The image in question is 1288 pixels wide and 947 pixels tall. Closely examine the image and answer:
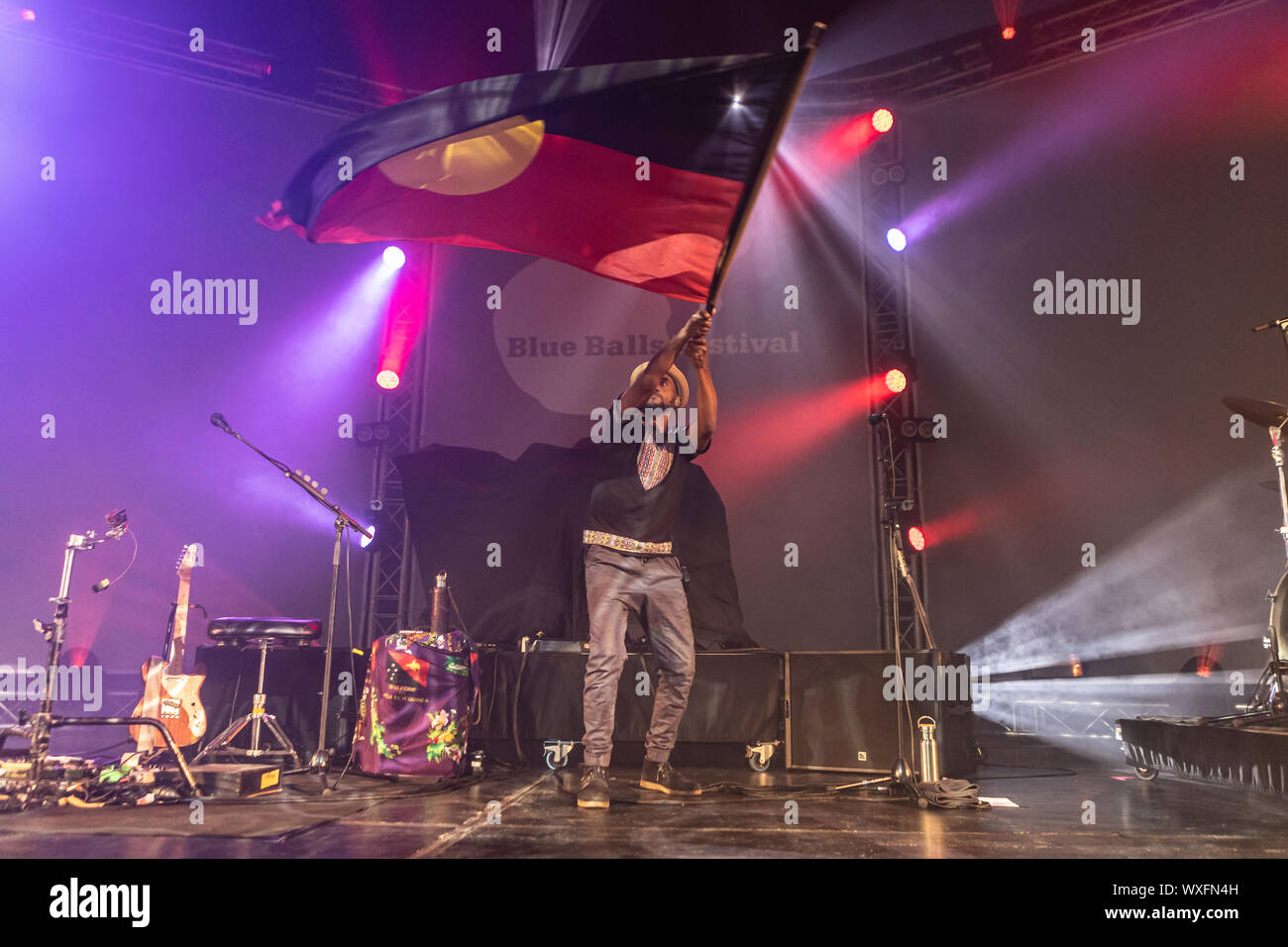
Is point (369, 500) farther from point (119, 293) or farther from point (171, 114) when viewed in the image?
point (171, 114)

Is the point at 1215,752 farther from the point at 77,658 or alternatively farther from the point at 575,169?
the point at 77,658

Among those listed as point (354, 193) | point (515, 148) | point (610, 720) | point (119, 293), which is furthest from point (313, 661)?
point (119, 293)

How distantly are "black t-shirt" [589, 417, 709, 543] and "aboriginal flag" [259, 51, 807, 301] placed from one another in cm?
98

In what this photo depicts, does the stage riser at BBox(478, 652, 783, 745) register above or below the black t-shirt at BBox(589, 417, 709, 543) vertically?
below

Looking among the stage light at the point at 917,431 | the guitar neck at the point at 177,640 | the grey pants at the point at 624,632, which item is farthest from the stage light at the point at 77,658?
the stage light at the point at 917,431

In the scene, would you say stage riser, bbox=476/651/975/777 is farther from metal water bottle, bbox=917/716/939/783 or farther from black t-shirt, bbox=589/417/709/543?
black t-shirt, bbox=589/417/709/543

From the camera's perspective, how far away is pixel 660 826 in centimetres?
322

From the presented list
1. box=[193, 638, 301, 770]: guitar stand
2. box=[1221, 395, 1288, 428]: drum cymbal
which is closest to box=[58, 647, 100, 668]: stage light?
box=[193, 638, 301, 770]: guitar stand

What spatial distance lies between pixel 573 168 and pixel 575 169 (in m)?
0.01

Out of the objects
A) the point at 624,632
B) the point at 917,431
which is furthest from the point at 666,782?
the point at 917,431

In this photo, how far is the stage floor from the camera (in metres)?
2.70

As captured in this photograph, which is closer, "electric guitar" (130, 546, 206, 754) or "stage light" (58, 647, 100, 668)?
"electric guitar" (130, 546, 206, 754)
